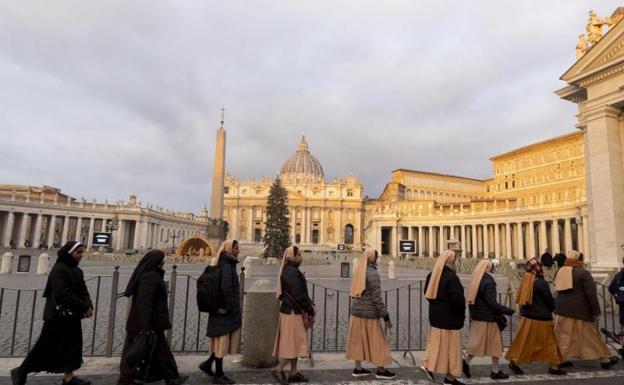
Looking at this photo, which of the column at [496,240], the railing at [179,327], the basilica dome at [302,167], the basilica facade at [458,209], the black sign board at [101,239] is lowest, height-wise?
the railing at [179,327]

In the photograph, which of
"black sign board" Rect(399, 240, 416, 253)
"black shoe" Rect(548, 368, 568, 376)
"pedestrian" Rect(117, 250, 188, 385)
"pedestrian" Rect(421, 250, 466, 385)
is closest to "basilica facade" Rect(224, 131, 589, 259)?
"black sign board" Rect(399, 240, 416, 253)

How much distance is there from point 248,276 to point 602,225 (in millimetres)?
16176

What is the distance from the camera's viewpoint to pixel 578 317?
20.6 feet

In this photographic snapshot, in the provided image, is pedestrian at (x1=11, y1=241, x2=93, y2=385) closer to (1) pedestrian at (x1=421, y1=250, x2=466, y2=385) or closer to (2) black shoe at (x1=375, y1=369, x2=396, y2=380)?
(2) black shoe at (x1=375, y1=369, x2=396, y2=380)

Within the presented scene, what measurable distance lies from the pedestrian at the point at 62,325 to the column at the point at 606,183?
15.1 metres

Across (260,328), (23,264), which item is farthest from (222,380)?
(23,264)

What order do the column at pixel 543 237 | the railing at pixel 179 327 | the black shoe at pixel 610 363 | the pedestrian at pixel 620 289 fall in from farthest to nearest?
1. the column at pixel 543 237
2. the pedestrian at pixel 620 289
3. the railing at pixel 179 327
4. the black shoe at pixel 610 363

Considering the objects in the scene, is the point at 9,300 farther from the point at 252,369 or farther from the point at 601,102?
the point at 601,102

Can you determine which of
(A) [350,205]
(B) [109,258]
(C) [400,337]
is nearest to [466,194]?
(A) [350,205]

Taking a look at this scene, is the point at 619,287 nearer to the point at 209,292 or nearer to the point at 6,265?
the point at 209,292

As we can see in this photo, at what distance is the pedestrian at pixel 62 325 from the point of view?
15.3 ft

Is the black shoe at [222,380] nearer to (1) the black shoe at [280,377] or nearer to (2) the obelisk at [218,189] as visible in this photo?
(1) the black shoe at [280,377]

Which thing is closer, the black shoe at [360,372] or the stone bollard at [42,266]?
the black shoe at [360,372]

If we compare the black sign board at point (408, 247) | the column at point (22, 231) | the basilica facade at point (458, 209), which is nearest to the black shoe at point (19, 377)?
the black sign board at point (408, 247)
